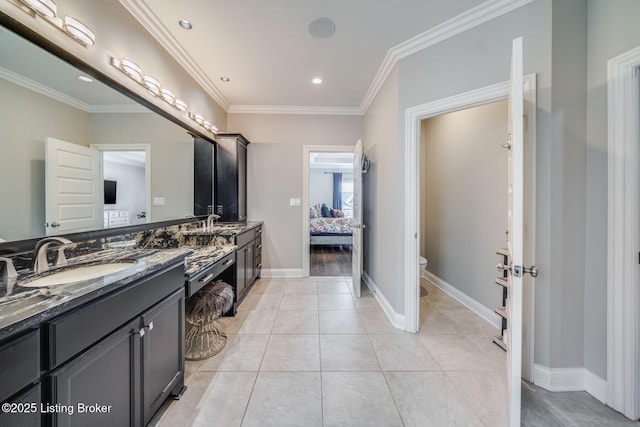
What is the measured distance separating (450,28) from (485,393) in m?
2.75

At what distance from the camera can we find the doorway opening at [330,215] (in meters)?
4.75

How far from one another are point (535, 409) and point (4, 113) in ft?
10.7

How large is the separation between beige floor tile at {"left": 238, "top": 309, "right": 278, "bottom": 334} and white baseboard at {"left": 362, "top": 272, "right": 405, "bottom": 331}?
48.7 inches

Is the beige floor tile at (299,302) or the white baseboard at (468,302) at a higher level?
the white baseboard at (468,302)

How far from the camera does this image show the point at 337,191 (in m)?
9.16

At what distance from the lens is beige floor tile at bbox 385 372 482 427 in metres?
1.38

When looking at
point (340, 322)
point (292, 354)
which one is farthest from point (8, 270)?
point (340, 322)

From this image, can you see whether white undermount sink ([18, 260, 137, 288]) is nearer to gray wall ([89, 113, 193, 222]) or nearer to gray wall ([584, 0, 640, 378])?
gray wall ([89, 113, 193, 222])

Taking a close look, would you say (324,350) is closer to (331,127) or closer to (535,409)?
(535,409)

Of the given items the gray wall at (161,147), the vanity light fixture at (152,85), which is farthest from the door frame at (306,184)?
the vanity light fixture at (152,85)

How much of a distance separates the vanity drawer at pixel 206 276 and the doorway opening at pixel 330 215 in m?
2.07

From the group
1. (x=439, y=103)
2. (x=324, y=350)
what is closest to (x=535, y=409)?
(x=324, y=350)

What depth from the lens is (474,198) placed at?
274cm

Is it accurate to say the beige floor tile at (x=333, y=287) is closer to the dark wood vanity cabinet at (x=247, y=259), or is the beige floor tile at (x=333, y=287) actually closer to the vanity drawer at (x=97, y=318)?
the dark wood vanity cabinet at (x=247, y=259)
